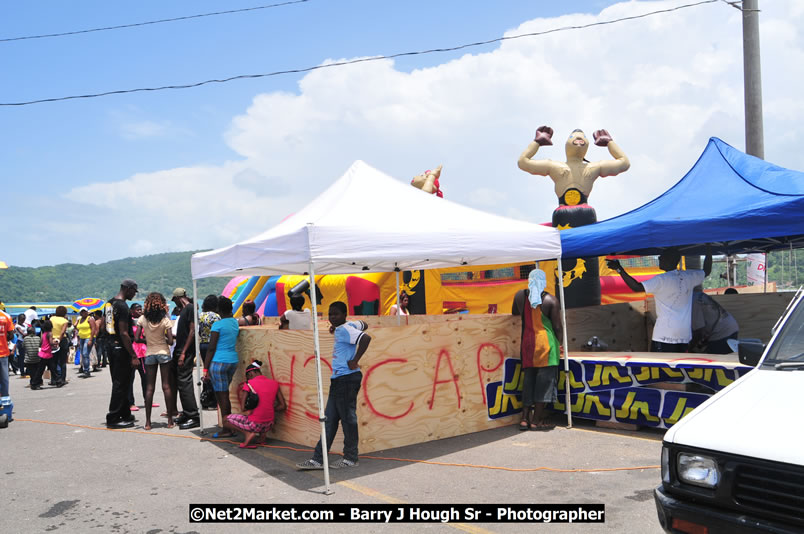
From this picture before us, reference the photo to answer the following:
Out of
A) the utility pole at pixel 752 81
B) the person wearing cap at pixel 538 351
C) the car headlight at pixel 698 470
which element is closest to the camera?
the car headlight at pixel 698 470

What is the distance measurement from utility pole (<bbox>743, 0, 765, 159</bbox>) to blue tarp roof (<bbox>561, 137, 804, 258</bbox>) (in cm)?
292

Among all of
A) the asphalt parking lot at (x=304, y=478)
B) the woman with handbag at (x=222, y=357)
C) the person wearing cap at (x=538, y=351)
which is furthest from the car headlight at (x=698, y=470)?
the woman with handbag at (x=222, y=357)

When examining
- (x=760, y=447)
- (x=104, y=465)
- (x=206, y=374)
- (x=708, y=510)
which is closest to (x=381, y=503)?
(x=708, y=510)

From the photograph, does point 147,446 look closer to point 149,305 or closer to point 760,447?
point 149,305

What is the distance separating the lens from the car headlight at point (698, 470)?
2.97 m

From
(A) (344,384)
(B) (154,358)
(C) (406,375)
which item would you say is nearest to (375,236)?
(A) (344,384)

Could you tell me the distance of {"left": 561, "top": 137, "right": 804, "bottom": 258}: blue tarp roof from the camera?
6.69 m

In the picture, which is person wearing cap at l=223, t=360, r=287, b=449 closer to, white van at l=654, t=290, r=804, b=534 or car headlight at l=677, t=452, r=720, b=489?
white van at l=654, t=290, r=804, b=534

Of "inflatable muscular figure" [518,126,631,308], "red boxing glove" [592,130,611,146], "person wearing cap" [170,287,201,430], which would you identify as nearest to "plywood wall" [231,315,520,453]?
"person wearing cap" [170,287,201,430]

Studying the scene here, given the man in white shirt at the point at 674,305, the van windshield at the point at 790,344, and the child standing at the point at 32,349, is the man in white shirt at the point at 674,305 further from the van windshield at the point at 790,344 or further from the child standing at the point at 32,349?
the child standing at the point at 32,349

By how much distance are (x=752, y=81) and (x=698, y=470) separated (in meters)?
10.6

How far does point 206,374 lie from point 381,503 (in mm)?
4329

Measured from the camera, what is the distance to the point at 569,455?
632 centimetres

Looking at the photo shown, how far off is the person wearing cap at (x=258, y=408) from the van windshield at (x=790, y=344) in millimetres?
5140
